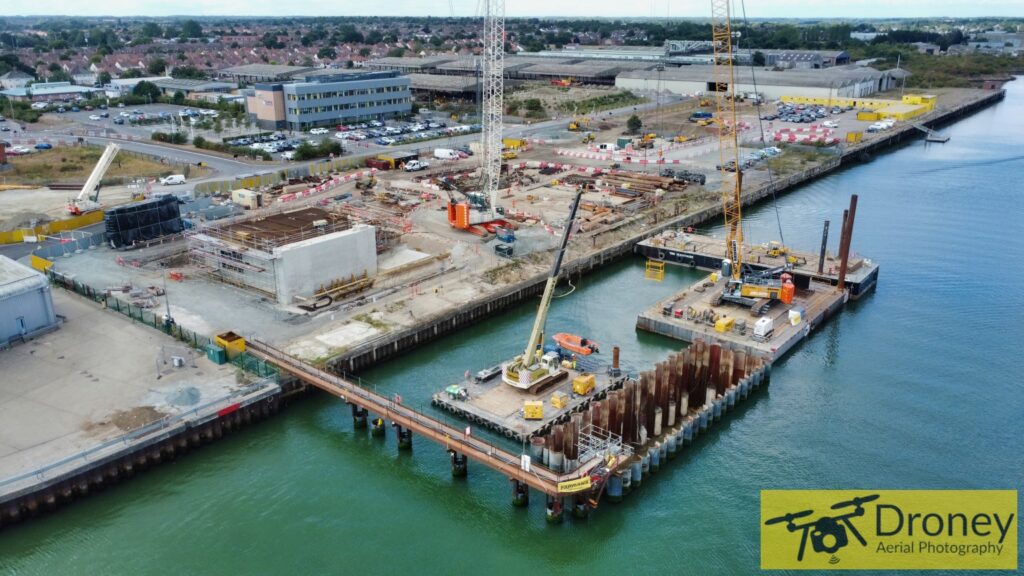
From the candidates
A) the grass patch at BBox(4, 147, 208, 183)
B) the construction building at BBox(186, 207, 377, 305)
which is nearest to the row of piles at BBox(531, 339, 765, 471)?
the construction building at BBox(186, 207, 377, 305)

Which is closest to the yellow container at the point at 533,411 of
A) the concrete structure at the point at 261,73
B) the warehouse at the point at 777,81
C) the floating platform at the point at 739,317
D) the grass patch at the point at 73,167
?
the floating platform at the point at 739,317

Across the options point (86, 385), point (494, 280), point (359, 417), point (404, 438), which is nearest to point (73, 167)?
point (86, 385)

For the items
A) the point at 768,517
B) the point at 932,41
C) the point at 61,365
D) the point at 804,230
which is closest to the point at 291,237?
the point at 61,365

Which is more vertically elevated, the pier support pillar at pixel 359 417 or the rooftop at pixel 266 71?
the rooftop at pixel 266 71

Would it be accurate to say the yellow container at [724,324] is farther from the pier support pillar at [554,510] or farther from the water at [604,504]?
the pier support pillar at [554,510]

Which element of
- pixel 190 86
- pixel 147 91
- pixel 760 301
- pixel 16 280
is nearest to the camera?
pixel 16 280

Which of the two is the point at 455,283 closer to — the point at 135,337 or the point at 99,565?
the point at 135,337

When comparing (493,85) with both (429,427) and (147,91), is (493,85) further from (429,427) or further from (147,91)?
(147,91)
